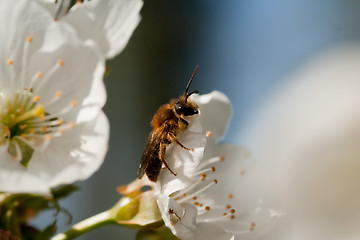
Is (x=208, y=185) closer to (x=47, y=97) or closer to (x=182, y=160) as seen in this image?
(x=182, y=160)

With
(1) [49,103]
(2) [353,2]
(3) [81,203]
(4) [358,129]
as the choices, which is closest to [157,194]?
(1) [49,103]

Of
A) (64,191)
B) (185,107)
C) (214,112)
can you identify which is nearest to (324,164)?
(214,112)

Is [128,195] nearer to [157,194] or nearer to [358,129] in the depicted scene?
[157,194]

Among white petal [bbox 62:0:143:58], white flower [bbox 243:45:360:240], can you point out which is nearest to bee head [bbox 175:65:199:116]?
white petal [bbox 62:0:143:58]

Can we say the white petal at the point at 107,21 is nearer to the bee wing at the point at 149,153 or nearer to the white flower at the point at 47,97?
the white flower at the point at 47,97

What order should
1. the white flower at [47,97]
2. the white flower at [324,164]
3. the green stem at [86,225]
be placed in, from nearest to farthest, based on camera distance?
1. the white flower at [47,97]
2. the green stem at [86,225]
3. the white flower at [324,164]

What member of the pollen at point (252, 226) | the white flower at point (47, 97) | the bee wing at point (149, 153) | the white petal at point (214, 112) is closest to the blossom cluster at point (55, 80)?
the white flower at point (47, 97)
